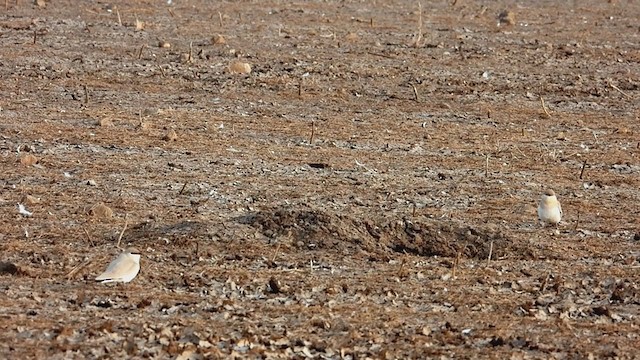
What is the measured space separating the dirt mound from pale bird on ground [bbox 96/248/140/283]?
3.75 feet

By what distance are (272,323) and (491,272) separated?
149 cm

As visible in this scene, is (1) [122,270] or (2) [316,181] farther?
(2) [316,181]

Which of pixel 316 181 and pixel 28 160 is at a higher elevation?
pixel 316 181

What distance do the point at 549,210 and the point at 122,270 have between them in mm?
2797

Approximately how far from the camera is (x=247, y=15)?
1538cm

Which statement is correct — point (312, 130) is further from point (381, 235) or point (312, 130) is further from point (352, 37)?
point (352, 37)

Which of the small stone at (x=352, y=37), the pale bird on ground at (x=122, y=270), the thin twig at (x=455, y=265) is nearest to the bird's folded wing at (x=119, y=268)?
the pale bird on ground at (x=122, y=270)

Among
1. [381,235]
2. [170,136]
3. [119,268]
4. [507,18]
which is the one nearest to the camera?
[119,268]

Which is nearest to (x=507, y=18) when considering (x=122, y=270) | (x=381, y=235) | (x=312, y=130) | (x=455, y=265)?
(x=312, y=130)

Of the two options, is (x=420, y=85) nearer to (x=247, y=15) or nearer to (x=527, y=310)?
(x=247, y=15)

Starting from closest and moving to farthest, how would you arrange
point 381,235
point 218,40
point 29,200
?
point 381,235 → point 29,200 → point 218,40

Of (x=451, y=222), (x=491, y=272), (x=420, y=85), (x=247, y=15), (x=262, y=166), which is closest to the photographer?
(x=491, y=272)

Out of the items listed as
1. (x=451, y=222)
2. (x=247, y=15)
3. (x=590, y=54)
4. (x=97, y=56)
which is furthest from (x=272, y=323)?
(x=247, y=15)

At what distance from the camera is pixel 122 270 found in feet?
19.3
